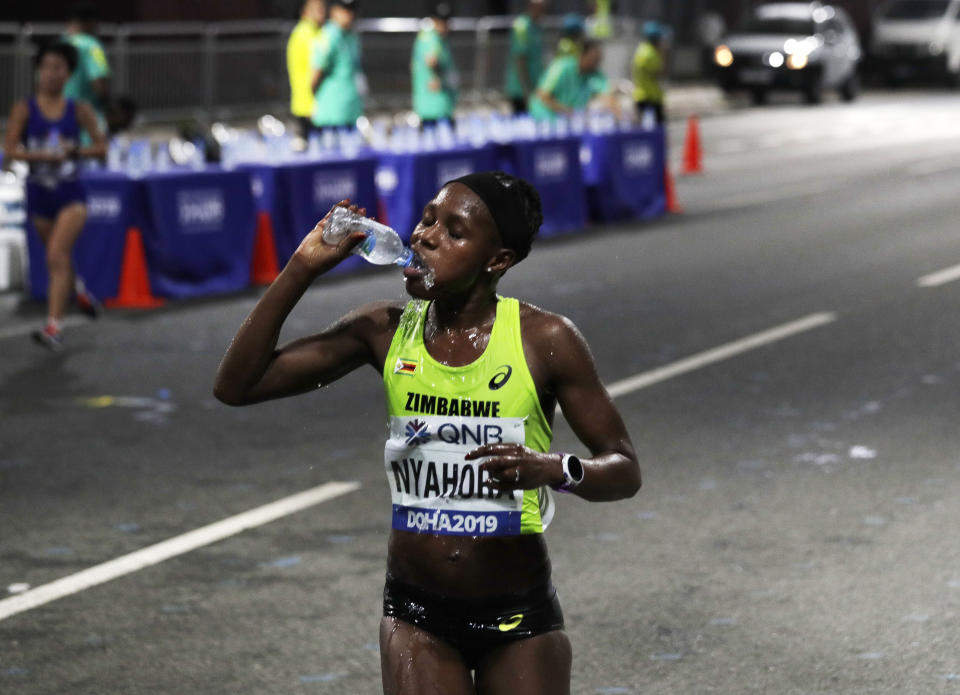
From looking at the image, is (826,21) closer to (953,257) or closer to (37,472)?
(953,257)

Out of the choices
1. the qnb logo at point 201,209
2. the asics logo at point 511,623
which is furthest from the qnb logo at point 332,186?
the asics logo at point 511,623

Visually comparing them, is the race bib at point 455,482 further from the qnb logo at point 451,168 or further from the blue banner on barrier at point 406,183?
the qnb logo at point 451,168

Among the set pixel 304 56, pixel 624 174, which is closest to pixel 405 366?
pixel 304 56

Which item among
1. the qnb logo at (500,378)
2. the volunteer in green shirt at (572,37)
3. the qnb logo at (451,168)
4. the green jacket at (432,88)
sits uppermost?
the qnb logo at (500,378)

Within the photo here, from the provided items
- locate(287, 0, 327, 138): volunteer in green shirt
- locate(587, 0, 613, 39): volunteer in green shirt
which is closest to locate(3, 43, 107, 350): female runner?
locate(287, 0, 327, 138): volunteer in green shirt

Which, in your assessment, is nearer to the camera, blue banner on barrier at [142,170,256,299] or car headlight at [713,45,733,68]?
blue banner on barrier at [142,170,256,299]

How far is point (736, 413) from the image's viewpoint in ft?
30.9

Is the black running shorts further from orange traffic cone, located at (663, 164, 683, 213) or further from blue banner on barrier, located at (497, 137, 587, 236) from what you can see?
orange traffic cone, located at (663, 164, 683, 213)

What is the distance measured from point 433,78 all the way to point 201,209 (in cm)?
629

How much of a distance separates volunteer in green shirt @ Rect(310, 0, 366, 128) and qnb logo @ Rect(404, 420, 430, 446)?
1437 centimetres

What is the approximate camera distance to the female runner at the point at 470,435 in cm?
367

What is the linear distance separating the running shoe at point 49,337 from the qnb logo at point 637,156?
9097 mm

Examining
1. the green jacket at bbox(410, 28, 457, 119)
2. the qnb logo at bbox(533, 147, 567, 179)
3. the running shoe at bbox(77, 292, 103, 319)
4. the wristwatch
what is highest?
the wristwatch

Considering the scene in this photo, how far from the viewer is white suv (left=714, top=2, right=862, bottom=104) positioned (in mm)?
36594
